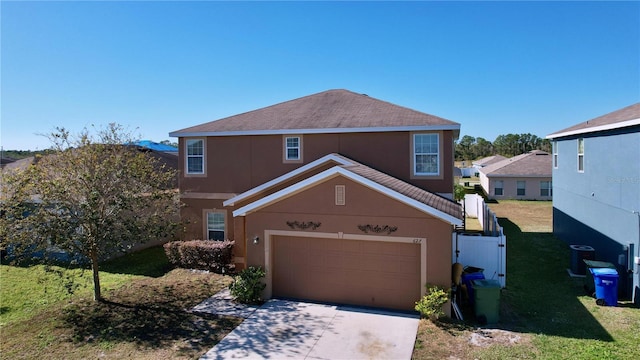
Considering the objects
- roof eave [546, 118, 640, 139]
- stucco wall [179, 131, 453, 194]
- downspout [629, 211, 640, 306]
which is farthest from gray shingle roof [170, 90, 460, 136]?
downspout [629, 211, 640, 306]

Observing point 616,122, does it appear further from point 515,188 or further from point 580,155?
point 515,188

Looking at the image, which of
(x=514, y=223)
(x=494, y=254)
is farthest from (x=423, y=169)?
(x=514, y=223)

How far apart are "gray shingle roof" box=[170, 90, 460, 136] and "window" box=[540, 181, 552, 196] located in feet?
82.5

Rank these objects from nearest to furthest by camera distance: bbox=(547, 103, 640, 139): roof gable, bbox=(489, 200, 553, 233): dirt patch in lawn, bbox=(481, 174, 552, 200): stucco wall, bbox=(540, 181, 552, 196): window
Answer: bbox=(547, 103, 640, 139): roof gable < bbox=(489, 200, 553, 233): dirt patch in lawn < bbox=(540, 181, 552, 196): window < bbox=(481, 174, 552, 200): stucco wall

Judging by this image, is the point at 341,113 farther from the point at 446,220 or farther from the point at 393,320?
the point at 393,320

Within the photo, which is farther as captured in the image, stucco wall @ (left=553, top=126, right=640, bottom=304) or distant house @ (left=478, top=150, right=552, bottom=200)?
distant house @ (left=478, top=150, right=552, bottom=200)

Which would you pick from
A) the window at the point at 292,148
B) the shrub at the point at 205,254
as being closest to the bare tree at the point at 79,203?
the shrub at the point at 205,254

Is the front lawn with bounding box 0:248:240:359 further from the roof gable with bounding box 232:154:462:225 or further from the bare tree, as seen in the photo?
the roof gable with bounding box 232:154:462:225

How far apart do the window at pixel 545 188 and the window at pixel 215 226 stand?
30.1 m

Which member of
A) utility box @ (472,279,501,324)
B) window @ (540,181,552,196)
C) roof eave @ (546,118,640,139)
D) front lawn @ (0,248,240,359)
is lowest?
front lawn @ (0,248,240,359)

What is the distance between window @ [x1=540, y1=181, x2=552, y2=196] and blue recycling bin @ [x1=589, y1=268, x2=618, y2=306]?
26.6 m

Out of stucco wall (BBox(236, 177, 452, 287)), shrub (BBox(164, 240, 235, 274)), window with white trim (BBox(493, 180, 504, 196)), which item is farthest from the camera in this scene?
window with white trim (BBox(493, 180, 504, 196))

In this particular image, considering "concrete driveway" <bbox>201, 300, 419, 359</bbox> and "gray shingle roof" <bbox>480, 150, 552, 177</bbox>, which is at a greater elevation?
"gray shingle roof" <bbox>480, 150, 552, 177</bbox>

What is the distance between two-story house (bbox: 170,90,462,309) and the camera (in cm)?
967
